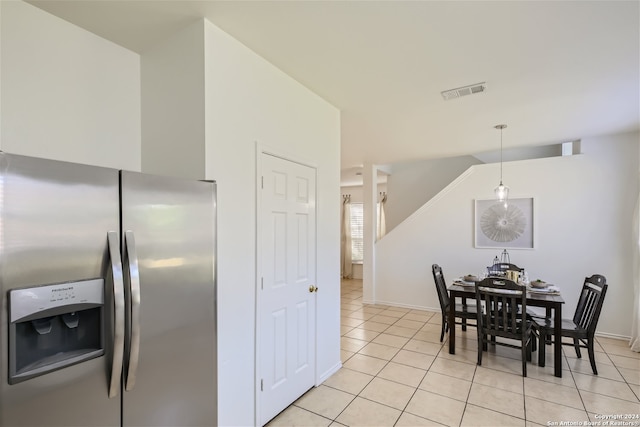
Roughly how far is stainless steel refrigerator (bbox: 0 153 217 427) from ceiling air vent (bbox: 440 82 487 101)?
7.88 ft

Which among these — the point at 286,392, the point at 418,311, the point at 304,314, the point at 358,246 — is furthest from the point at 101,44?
the point at 358,246

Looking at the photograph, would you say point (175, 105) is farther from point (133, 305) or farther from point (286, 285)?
point (286, 285)

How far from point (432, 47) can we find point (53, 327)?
8.47 feet

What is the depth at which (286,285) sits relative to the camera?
254 cm

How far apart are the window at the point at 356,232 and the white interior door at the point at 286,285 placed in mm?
6476

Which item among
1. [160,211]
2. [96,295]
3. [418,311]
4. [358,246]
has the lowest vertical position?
[418,311]

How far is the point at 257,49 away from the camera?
2.24 m

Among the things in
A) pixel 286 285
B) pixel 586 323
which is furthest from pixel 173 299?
pixel 586 323

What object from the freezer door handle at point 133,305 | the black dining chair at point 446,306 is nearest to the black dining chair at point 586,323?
the black dining chair at point 446,306

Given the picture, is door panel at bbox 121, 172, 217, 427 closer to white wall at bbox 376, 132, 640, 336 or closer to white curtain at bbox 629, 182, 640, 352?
white wall at bbox 376, 132, 640, 336

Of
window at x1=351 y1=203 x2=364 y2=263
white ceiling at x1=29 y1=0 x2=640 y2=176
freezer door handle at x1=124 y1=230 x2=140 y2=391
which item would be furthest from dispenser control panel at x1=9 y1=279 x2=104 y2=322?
window at x1=351 y1=203 x2=364 y2=263

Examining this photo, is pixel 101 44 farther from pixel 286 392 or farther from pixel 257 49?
pixel 286 392

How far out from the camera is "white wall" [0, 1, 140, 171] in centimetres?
170

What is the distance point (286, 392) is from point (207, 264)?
147 cm
